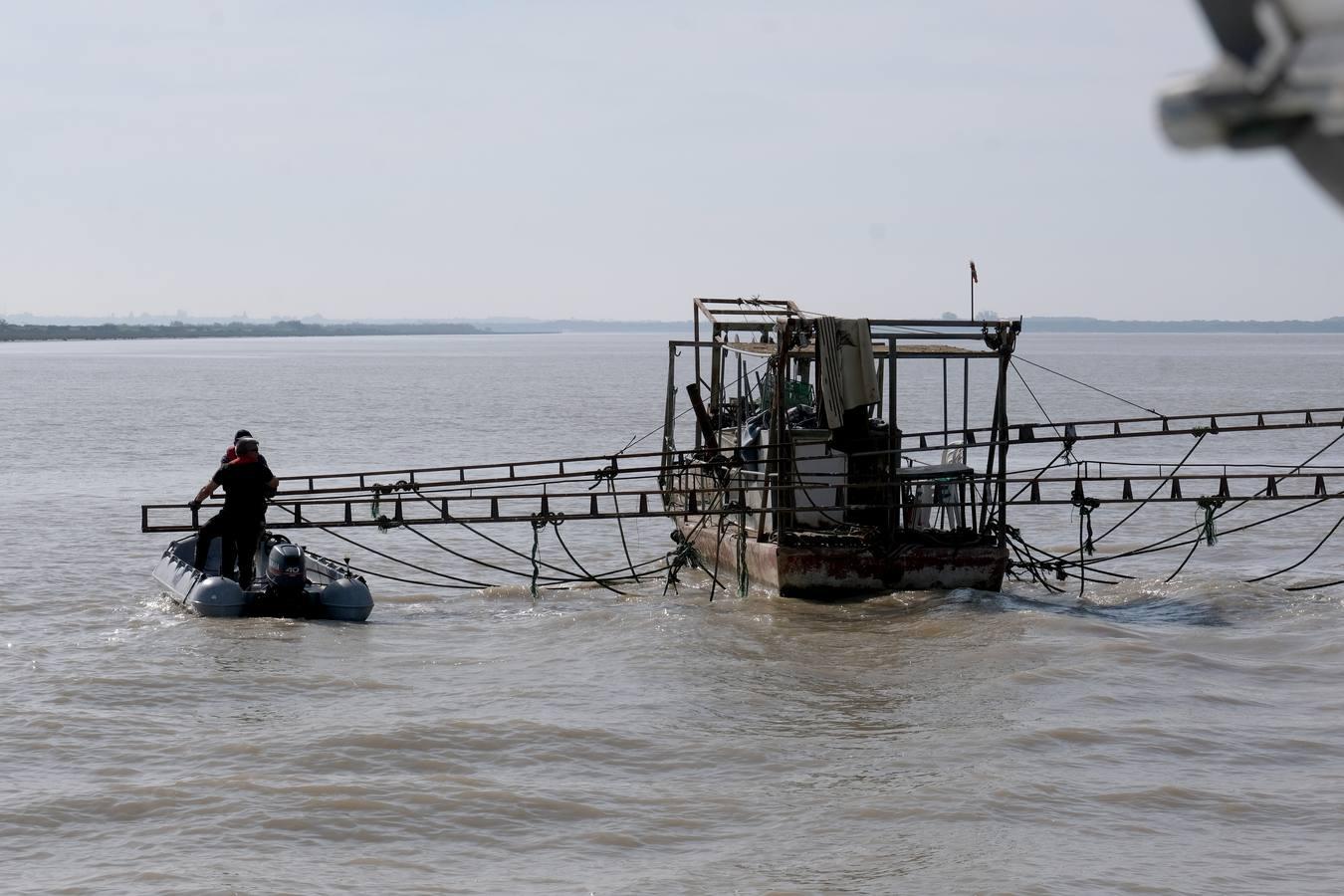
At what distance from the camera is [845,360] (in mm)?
17906

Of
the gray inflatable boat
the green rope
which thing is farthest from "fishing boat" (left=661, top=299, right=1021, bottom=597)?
the gray inflatable boat

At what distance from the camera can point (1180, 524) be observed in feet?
98.6

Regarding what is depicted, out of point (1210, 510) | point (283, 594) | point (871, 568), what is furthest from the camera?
point (871, 568)

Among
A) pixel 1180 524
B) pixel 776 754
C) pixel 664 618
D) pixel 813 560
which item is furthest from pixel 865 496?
pixel 1180 524

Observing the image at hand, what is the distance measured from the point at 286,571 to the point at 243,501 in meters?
1.03

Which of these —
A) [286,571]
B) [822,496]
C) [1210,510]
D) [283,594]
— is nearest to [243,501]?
[286,571]

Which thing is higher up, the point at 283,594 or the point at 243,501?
the point at 243,501

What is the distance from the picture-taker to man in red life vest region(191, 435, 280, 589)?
1728cm

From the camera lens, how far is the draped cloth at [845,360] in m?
17.9

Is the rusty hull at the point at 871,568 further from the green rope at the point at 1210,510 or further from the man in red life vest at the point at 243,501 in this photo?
the man in red life vest at the point at 243,501

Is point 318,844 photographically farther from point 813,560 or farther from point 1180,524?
point 1180,524

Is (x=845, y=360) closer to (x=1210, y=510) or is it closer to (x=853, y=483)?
(x=853, y=483)

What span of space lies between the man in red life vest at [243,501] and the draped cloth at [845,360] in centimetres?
681

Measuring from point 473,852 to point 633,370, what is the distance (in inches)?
5072
